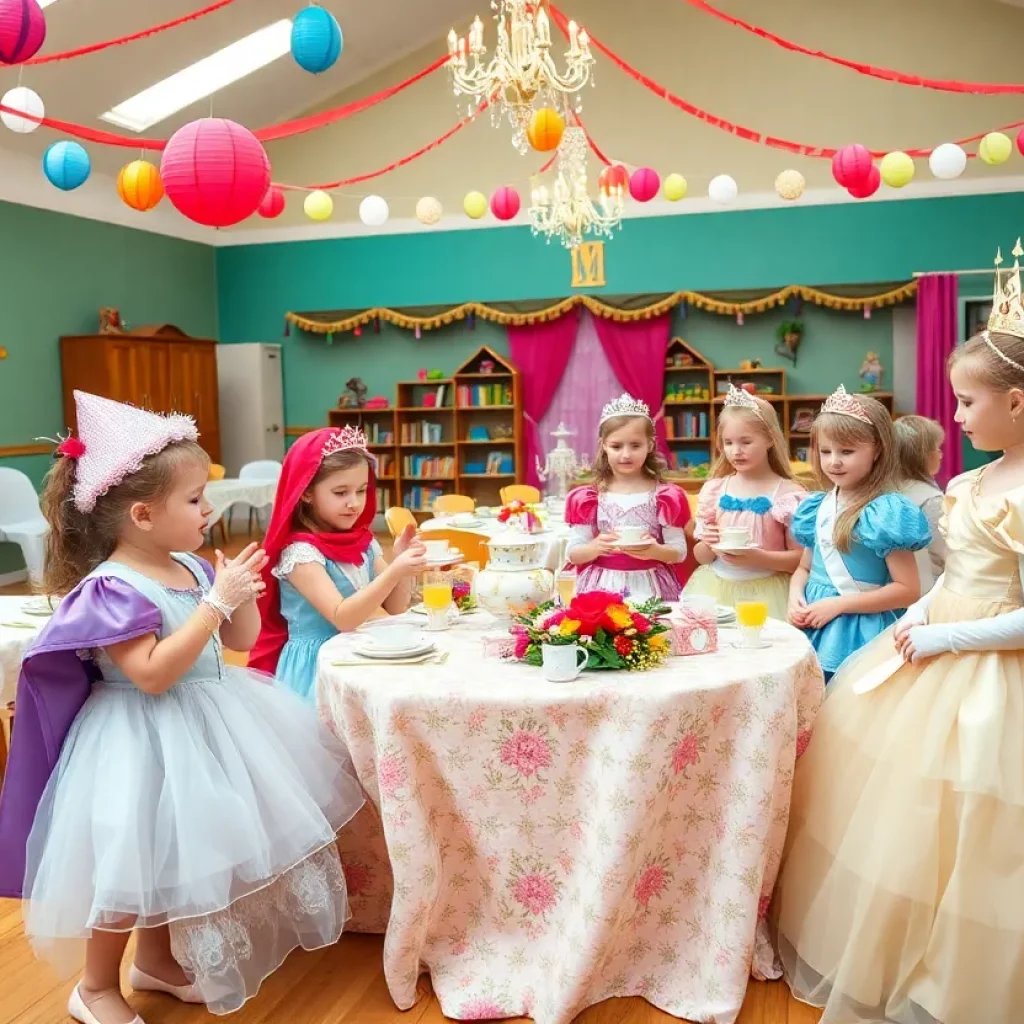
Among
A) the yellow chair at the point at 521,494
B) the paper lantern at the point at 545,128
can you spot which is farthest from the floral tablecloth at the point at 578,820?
the yellow chair at the point at 521,494

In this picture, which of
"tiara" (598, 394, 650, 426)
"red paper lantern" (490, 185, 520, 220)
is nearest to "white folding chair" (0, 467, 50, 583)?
"red paper lantern" (490, 185, 520, 220)

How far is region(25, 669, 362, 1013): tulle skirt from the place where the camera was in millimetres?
2057

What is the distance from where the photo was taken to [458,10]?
1070cm

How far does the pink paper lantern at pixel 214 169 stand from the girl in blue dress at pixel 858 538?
255cm

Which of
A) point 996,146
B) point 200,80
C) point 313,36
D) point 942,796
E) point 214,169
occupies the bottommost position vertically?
point 942,796

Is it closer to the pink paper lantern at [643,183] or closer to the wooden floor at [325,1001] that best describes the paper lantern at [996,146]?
the pink paper lantern at [643,183]

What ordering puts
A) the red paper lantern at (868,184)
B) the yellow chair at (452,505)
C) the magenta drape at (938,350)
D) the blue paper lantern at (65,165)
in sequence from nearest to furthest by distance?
the blue paper lantern at (65,165) < the red paper lantern at (868,184) < the yellow chair at (452,505) < the magenta drape at (938,350)

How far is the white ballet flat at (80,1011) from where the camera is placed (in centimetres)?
227

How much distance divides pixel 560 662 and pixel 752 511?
1368 mm

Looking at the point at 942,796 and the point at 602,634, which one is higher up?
the point at 602,634

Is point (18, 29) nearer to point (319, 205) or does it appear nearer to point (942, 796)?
point (319, 205)

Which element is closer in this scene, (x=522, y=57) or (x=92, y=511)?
(x=92, y=511)

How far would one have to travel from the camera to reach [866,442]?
2902 mm

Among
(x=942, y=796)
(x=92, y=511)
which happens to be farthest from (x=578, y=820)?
(x=92, y=511)
